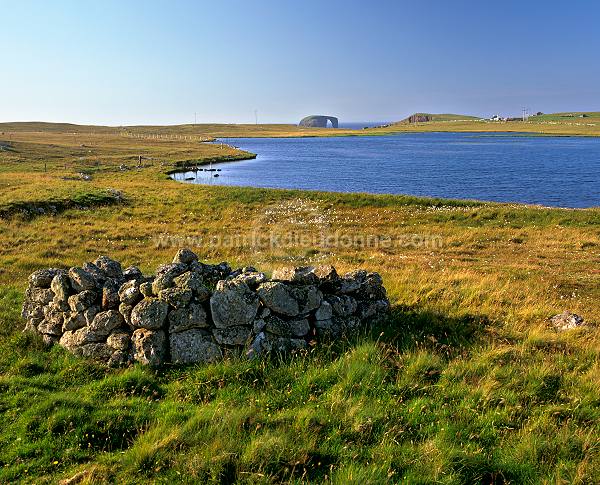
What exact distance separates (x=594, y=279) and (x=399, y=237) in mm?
15108

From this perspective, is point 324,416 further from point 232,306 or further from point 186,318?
point 186,318

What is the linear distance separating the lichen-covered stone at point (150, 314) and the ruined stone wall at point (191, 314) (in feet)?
0.08

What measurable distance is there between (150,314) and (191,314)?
3.20ft

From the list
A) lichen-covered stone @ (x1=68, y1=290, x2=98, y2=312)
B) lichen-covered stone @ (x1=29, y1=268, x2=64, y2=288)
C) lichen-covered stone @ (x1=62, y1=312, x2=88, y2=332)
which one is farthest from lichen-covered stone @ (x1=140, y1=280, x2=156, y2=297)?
lichen-covered stone @ (x1=29, y1=268, x2=64, y2=288)

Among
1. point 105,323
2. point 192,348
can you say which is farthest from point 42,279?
point 192,348

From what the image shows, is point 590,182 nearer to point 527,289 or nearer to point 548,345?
point 527,289

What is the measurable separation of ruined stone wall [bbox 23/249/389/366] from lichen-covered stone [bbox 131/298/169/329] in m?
0.02

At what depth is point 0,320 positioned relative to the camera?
12500mm

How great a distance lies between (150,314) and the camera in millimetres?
10125

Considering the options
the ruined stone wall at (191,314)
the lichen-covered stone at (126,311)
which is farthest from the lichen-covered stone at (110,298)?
the lichen-covered stone at (126,311)

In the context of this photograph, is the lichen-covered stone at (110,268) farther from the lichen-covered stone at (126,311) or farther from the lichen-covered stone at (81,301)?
the lichen-covered stone at (126,311)

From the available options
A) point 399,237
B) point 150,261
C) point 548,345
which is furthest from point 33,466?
point 399,237

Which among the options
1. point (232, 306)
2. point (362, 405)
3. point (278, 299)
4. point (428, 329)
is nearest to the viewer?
point (362, 405)

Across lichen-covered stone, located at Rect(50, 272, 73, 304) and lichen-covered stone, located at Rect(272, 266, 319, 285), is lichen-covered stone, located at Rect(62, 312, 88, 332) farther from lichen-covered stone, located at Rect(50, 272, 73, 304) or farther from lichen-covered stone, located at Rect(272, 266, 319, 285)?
lichen-covered stone, located at Rect(272, 266, 319, 285)
